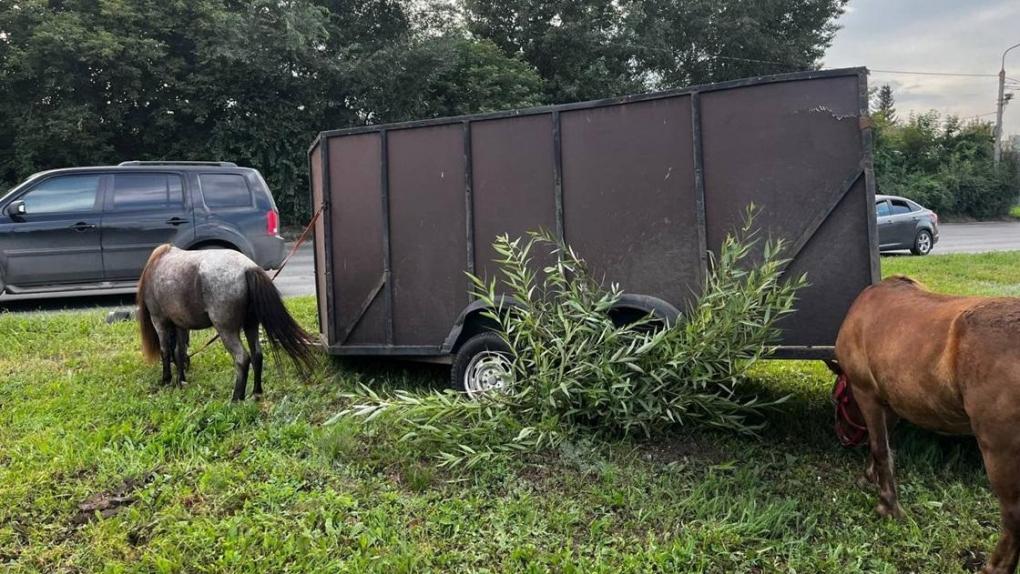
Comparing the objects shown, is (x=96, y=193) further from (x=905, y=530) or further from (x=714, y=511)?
(x=905, y=530)

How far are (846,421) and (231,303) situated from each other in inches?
147

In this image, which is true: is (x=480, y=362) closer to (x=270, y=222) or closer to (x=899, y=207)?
(x=270, y=222)

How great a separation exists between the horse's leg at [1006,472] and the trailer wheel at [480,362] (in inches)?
101

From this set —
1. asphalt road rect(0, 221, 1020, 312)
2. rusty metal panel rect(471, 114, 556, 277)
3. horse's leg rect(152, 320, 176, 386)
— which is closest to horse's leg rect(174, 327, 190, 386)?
horse's leg rect(152, 320, 176, 386)

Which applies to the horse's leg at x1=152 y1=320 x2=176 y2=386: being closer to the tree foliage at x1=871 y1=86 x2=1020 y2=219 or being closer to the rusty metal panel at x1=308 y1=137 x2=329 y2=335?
the rusty metal panel at x1=308 y1=137 x2=329 y2=335

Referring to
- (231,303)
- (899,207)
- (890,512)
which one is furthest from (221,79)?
(890,512)

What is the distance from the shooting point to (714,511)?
3041mm

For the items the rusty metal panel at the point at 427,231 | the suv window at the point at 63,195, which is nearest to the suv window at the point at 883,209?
the rusty metal panel at the point at 427,231

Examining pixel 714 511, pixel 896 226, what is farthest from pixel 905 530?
pixel 896 226

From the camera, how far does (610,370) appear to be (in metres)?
3.50

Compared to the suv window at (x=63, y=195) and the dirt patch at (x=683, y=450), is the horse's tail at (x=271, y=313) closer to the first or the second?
the dirt patch at (x=683, y=450)

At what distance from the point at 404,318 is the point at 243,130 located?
15.3m

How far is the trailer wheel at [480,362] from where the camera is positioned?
439cm

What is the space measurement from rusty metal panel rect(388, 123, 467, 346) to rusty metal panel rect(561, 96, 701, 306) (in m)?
0.80
